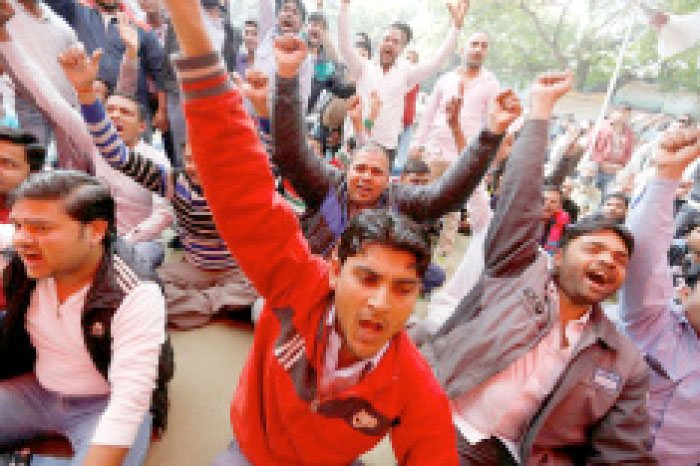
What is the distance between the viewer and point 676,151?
1830 millimetres

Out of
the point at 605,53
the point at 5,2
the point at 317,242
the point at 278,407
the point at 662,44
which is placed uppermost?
the point at 605,53

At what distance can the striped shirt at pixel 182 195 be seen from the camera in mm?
2329

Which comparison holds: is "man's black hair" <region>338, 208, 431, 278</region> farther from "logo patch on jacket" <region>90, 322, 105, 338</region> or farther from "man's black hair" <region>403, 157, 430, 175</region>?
"man's black hair" <region>403, 157, 430, 175</region>

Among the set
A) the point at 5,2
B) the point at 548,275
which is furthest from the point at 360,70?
the point at 548,275

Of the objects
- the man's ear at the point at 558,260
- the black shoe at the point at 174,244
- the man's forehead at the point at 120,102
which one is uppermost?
the man's forehead at the point at 120,102

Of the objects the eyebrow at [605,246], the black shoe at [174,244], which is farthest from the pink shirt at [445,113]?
the black shoe at [174,244]

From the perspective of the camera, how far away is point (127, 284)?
4.79 feet

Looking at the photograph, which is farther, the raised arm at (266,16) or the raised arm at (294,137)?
the raised arm at (266,16)

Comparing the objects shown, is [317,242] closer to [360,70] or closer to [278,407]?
[278,407]

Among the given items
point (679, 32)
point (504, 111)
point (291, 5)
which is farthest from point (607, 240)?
point (679, 32)

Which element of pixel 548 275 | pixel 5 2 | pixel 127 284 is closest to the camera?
pixel 127 284

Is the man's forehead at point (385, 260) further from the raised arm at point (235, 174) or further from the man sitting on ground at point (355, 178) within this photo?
the man sitting on ground at point (355, 178)

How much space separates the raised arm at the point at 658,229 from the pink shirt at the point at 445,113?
6.11 ft

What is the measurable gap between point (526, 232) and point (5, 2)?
9.70 feet
